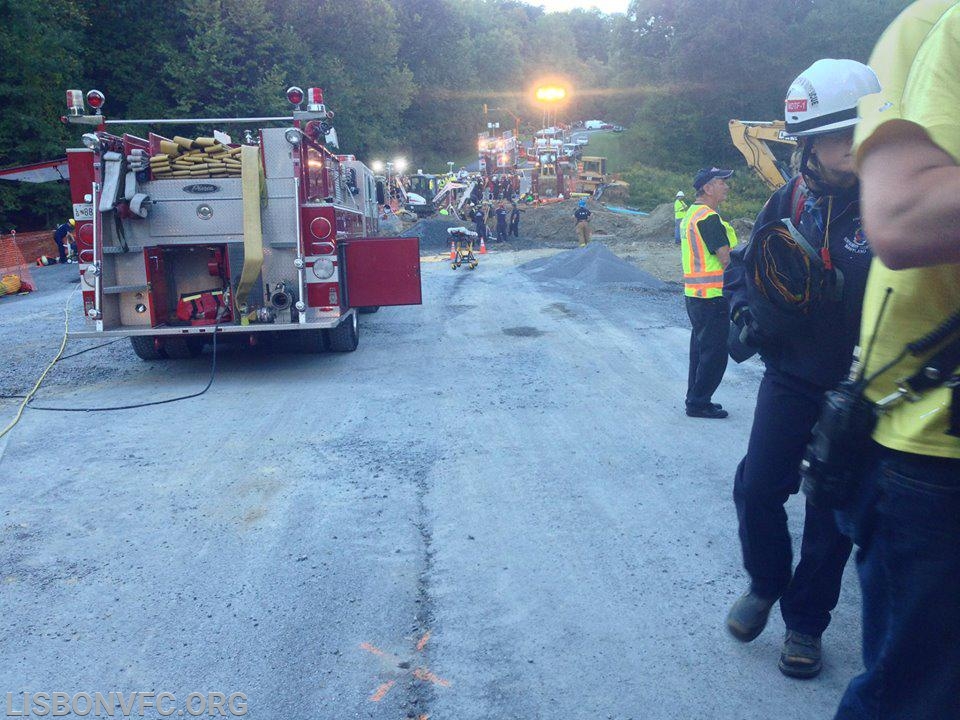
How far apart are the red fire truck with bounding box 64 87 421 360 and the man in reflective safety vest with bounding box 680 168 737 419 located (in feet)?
12.6

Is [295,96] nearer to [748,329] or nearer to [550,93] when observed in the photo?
[748,329]

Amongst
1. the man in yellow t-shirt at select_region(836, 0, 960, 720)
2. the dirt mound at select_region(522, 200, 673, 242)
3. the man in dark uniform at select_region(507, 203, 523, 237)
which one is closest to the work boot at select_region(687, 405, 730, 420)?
the man in yellow t-shirt at select_region(836, 0, 960, 720)

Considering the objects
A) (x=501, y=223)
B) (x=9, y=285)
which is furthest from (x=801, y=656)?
(x=501, y=223)

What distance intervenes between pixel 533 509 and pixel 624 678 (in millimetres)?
1685

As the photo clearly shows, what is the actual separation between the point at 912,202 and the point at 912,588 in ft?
2.57

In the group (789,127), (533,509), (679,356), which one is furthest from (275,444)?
(679,356)

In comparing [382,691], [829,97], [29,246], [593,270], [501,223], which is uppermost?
[829,97]

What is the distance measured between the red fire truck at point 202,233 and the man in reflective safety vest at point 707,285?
383cm

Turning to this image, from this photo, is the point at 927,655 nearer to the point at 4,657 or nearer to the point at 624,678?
the point at 624,678

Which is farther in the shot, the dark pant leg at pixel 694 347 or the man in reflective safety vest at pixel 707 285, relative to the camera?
the dark pant leg at pixel 694 347

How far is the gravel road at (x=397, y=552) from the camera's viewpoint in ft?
9.92

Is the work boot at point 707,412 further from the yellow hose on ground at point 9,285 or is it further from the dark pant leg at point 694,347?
the yellow hose on ground at point 9,285

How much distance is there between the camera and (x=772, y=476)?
3004mm

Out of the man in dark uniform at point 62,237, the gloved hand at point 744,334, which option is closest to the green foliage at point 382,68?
the man in dark uniform at point 62,237
